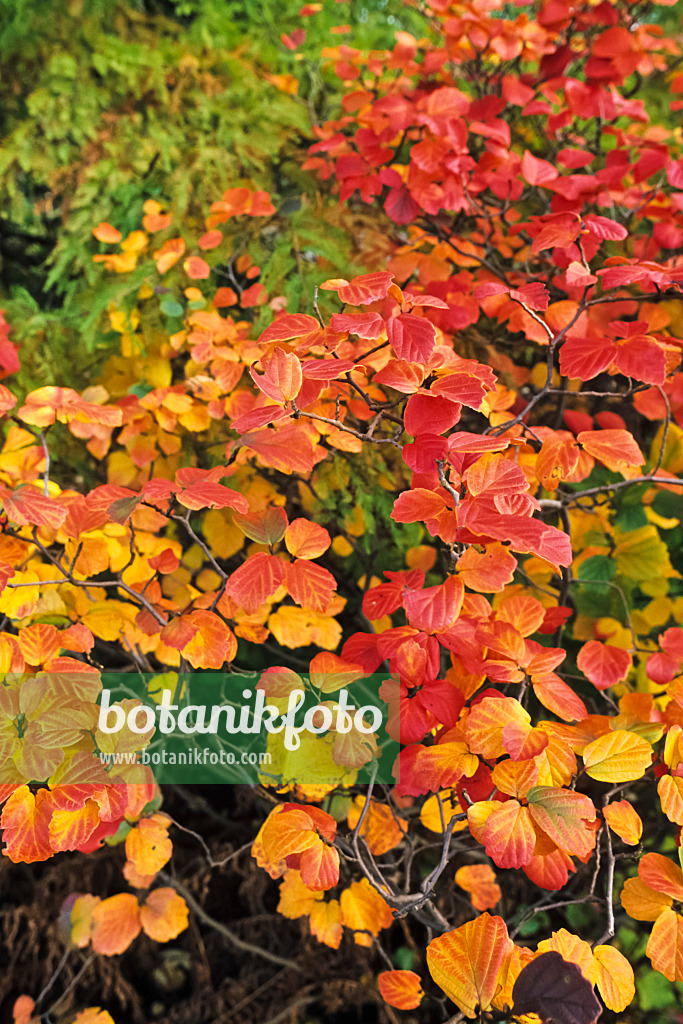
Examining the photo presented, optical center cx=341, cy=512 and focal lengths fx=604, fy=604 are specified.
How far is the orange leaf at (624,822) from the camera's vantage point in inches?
34.2

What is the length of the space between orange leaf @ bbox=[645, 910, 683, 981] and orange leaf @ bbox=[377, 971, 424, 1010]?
0.35 metres

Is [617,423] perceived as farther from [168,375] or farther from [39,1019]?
[39,1019]

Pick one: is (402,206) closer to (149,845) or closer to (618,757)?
(618,757)

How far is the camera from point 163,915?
4.09ft

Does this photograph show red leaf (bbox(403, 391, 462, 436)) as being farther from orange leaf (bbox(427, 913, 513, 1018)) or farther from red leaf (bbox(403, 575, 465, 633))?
orange leaf (bbox(427, 913, 513, 1018))

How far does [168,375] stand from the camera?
5.05ft

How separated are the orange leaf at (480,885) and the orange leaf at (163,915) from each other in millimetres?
580

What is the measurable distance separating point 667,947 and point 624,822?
0.15m

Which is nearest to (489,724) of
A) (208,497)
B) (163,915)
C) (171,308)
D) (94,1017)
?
(208,497)

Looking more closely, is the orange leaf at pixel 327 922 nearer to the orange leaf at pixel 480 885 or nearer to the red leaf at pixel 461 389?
the orange leaf at pixel 480 885

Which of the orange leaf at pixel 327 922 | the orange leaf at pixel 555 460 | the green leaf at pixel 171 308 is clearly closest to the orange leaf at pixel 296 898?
the orange leaf at pixel 327 922

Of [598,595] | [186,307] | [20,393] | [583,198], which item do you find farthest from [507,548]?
[20,393]

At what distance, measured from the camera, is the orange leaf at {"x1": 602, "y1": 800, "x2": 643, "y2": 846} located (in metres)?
0.87

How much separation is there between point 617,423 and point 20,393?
1.53m
